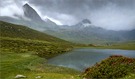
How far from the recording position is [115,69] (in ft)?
113

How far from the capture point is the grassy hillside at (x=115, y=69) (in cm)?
3297

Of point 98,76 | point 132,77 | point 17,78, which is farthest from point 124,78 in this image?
point 17,78

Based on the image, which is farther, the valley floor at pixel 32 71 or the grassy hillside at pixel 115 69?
the valley floor at pixel 32 71

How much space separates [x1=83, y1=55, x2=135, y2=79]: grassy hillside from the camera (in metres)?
33.0

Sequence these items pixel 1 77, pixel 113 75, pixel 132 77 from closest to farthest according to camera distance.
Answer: pixel 132 77, pixel 113 75, pixel 1 77

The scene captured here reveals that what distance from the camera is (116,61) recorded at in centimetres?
3784

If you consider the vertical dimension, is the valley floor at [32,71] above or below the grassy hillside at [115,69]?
below

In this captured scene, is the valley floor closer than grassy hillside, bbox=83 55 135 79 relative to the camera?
No

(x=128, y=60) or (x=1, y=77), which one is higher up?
(x=128, y=60)

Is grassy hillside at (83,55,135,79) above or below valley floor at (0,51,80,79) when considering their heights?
above

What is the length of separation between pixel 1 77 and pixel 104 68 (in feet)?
58.9

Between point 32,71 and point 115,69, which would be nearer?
point 115,69

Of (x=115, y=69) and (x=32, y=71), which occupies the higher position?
(x=115, y=69)

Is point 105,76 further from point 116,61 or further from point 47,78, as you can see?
point 47,78
